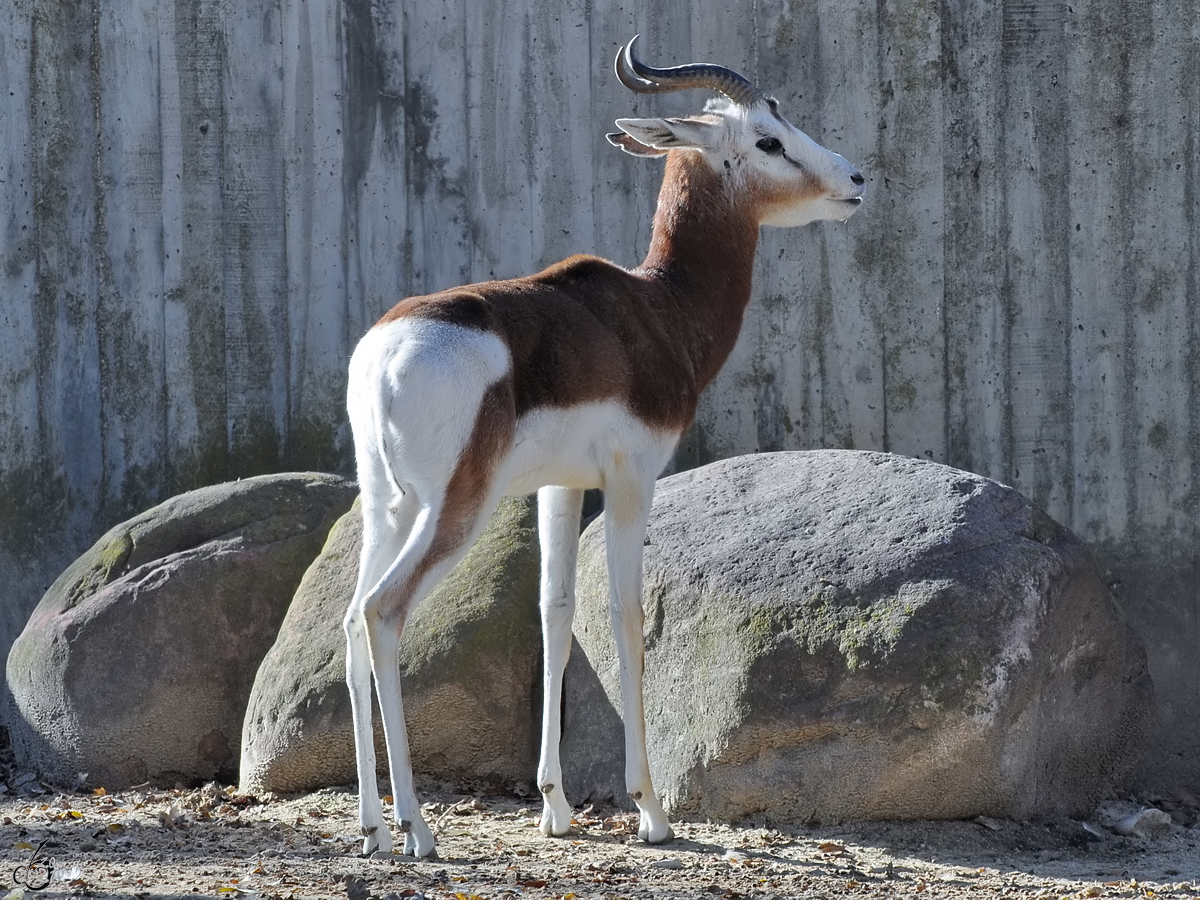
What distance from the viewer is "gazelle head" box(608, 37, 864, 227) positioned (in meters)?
5.40

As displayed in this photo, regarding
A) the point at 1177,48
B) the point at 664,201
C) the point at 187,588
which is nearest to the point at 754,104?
the point at 664,201

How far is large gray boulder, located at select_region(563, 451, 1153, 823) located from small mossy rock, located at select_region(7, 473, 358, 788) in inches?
63.5

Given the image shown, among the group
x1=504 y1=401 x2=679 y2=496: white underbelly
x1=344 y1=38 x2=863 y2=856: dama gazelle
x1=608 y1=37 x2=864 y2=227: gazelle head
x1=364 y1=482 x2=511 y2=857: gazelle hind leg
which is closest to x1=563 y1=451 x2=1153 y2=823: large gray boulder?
x1=344 y1=38 x2=863 y2=856: dama gazelle

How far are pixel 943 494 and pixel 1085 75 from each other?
2458 mm

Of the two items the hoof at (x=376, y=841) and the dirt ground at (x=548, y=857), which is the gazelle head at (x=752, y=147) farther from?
the hoof at (x=376, y=841)

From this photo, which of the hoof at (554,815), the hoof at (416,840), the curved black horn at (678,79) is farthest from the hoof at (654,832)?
the curved black horn at (678,79)

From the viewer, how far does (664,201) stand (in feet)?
18.6

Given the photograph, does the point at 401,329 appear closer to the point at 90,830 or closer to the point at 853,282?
the point at 90,830

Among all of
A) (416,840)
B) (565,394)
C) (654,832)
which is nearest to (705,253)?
(565,394)

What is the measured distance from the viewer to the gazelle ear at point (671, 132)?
5.32 metres

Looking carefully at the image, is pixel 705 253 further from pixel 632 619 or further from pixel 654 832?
pixel 654 832

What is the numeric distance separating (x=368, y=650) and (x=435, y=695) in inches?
43.0

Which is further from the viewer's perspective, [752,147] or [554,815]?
[752,147]

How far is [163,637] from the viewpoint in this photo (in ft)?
21.1
